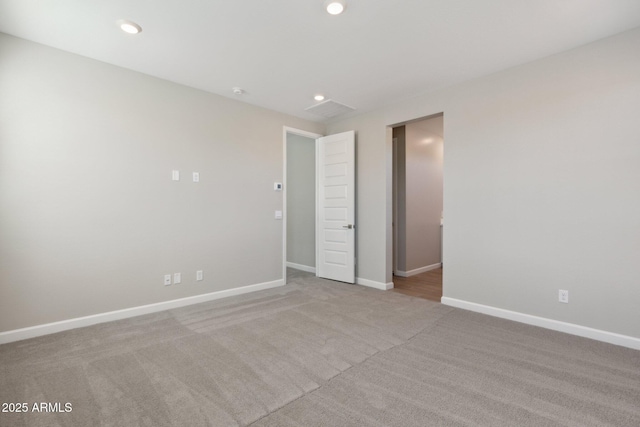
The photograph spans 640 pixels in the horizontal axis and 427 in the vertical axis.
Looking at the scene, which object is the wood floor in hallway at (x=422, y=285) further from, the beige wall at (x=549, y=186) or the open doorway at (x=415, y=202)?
the beige wall at (x=549, y=186)

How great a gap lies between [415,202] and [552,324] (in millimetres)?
3088

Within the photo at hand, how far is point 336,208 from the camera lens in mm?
4879

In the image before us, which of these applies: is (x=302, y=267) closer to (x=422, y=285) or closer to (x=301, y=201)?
(x=301, y=201)

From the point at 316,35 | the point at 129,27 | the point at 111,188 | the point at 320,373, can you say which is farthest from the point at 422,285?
the point at 129,27

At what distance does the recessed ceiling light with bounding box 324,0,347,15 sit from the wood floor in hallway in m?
3.53

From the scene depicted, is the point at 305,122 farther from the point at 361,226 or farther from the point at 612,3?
the point at 612,3

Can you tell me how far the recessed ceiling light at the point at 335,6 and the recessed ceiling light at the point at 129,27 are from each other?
5.36 feet

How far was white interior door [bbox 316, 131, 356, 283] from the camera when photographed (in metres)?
4.69

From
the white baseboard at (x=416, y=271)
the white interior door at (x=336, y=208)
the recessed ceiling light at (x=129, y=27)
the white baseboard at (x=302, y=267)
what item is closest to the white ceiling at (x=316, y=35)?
the recessed ceiling light at (x=129, y=27)

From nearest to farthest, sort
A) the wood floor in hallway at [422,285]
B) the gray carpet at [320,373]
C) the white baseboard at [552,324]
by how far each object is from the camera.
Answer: the gray carpet at [320,373] → the white baseboard at [552,324] → the wood floor in hallway at [422,285]

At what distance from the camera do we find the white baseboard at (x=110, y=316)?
2.65m

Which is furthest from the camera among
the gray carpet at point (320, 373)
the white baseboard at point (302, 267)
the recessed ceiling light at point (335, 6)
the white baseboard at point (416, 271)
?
the white baseboard at point (302, 267)

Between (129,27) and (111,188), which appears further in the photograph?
(111,188)

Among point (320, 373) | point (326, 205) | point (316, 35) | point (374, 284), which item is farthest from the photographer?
point (326, 205)
